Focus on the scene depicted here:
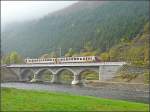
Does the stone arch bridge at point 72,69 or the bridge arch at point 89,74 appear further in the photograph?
the bridge arch at point 89,74

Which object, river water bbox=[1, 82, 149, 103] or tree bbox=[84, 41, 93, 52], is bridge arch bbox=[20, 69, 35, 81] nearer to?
river water bbox=[1, 82, 149, 103]

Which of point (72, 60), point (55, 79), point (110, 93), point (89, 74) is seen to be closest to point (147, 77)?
point (110, 93)

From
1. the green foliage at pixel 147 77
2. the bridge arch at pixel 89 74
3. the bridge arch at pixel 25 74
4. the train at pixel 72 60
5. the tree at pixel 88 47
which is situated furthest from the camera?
the tree at pixel 88 47

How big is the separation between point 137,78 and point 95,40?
320 ft

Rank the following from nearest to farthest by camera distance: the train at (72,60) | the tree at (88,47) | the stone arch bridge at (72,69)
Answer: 1. the stone arch bridge at (72,69)
2. the train at (72,60)
3. the tree at (88,47)

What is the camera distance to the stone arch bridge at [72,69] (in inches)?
3147

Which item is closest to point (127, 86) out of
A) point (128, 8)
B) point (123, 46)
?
point (123, 46)

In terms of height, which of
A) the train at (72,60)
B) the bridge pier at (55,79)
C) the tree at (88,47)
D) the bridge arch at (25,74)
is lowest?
the bridge pier at (55,79)

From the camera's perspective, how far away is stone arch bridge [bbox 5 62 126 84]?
3147 inches

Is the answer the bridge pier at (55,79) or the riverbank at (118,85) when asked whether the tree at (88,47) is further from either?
the riverbank at (118,85)

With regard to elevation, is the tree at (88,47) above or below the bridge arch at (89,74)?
above

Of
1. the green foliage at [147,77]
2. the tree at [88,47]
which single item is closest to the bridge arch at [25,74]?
the green foliage at [147,77]

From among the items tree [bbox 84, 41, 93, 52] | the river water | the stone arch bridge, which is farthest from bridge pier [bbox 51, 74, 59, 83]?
tree [bbox 84, 41, 93, 52]

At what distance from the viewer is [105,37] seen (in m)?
163
